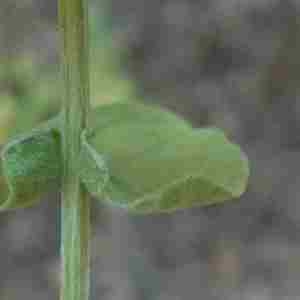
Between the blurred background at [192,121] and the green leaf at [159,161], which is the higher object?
the green leaf at [159,161]

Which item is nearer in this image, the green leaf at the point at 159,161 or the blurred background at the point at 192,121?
the green leaf at the point at 159,161

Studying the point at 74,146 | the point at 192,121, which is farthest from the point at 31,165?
the point at 192,121

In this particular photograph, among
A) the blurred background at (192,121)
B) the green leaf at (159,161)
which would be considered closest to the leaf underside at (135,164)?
the green leaf at (159,161)

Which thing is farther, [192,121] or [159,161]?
[192,121]

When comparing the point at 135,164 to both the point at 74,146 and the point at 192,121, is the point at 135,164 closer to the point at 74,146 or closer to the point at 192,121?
the point at 74,146

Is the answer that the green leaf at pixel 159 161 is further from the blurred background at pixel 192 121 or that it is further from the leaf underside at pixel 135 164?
the blurred background at pixel 192 121

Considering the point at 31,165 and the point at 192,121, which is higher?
the point at 31,165

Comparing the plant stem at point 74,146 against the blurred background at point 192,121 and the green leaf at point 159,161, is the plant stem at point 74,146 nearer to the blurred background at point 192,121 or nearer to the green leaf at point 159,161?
the green leaf at point 159,161
